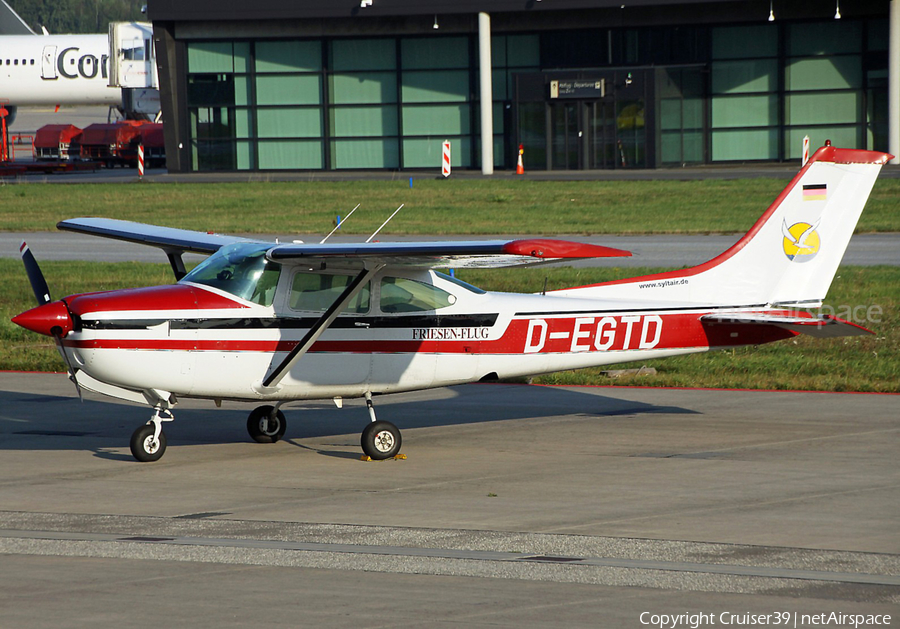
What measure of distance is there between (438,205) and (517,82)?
14.2 meters

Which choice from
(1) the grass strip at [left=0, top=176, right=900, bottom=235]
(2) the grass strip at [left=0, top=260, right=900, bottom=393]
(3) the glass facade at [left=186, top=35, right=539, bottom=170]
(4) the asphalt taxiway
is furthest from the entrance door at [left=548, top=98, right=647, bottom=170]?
(4) the asphalt taxiway

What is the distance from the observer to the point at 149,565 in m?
7.29

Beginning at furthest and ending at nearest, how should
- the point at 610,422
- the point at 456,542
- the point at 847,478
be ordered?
the point at 610,422 → the point at 847,478 → the point at 456,542

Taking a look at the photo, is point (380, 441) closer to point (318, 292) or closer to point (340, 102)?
point (318, 292)

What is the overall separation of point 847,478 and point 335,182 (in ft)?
114

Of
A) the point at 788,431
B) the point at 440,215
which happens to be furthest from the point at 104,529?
the point at 440,215

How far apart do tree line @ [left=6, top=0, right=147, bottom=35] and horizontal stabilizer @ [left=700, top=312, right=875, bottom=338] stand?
563ft

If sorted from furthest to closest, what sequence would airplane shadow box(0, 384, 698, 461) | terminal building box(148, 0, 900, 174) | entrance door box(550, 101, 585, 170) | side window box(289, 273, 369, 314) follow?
entrance door box(550, 101, 585, 170)
terminal building box(148, 0, 900, 174)
airplane shadow box(0, 384, 698, 461)
side window box(289, 273, 369, 314)

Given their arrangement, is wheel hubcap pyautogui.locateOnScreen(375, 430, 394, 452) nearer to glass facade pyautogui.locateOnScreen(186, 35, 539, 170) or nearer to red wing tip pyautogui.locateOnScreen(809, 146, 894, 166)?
red wing tip pyautogui.locateOnScreen(809, 146, 894, 166)

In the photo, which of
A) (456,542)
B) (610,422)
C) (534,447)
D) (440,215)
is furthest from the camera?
(440,215)

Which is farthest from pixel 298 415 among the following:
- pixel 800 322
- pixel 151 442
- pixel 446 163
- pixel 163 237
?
pixel 446 163

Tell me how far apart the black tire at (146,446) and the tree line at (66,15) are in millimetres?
171037

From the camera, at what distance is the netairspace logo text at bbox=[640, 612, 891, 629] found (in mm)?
6023

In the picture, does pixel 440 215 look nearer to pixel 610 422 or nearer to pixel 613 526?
pixel 610 422
